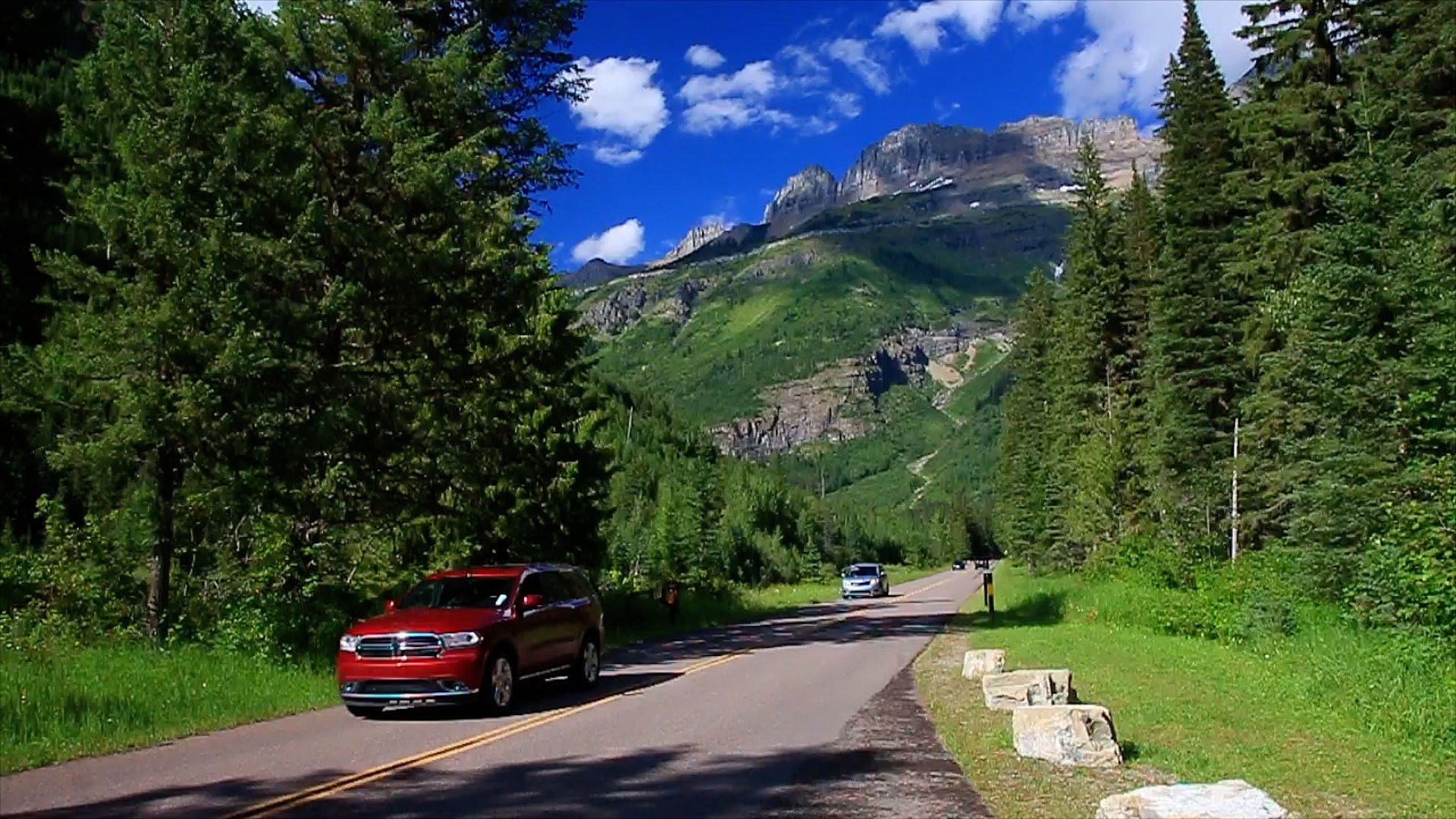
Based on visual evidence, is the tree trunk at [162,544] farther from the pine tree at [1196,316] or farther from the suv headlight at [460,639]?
the pine tree at [1196,316]

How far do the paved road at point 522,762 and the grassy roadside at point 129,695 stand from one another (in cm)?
44

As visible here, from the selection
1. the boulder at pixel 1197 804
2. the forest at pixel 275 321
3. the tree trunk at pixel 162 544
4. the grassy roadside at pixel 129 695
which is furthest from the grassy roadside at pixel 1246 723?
the tree trunk at pixel 162 544

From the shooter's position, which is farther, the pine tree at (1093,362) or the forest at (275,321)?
the pine tree at (1093,362)

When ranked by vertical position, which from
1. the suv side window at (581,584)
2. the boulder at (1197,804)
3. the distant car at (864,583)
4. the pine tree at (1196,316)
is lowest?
the distant car at (864,583)

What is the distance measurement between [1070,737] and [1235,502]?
2529cm

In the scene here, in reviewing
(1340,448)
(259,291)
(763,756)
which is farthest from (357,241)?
(1340,448)

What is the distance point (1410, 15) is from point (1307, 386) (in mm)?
8165

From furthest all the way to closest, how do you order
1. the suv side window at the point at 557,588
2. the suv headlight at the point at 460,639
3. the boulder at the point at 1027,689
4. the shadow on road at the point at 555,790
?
the suv side window at the point at 557,588
the suv headlight at the point at 460,639
the boulder at the point at 1027,689
the shadow on road at the point at 555,790

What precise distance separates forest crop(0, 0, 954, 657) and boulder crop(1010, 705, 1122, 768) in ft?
35.4

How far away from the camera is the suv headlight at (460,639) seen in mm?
13000

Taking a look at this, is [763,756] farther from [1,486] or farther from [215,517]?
[1,486]

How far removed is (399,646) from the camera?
13.1 metres

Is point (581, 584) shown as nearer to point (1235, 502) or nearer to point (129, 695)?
point (129, 695)

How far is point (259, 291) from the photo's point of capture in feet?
57.9
